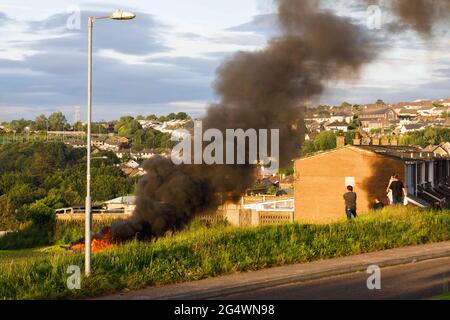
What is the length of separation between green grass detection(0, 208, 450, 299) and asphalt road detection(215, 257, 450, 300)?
5.91ft

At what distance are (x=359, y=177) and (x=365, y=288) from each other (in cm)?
3720

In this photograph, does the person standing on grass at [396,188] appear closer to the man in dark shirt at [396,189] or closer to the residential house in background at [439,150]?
the man in dark shirt at [396,189]

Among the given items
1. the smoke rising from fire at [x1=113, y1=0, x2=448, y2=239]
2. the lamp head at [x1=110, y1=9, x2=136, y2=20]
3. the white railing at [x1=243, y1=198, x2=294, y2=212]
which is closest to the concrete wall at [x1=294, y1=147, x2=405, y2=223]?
the white railing at [x1=243, y1=198, x2=294, y2=212]

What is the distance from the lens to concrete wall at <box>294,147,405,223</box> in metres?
50.5

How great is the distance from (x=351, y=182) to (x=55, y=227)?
28.2 m

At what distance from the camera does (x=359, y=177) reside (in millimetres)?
52469

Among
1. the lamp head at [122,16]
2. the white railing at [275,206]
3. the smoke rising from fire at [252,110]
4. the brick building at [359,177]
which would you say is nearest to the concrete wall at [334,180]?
the brick building at [359,177]

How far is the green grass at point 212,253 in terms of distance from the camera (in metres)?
15.0

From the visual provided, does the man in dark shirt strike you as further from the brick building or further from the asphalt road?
the brick building

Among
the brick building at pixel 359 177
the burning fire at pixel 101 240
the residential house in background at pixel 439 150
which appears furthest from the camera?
the residential house in background at pixel 439 150

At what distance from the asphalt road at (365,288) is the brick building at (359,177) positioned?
1195 inches

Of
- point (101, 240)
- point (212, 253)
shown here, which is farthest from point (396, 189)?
point (212, 253)

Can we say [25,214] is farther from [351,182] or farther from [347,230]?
[347,230]
